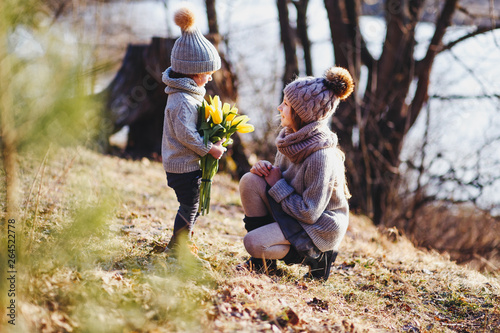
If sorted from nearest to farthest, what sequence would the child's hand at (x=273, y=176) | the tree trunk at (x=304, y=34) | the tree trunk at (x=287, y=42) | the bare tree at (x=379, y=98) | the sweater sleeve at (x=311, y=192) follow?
1. the sweater sleeve at (x=311, y=192)
2. the child's hand at (x=273, y=176)
3. the bare tree at (x=379, y=98)
4. the tree trunk at (x=287, y=42)
5. the tree trunk at (x=304, y=34)

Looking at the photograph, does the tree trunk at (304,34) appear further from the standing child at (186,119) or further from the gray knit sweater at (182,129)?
the gray knit sweater at (182,129)

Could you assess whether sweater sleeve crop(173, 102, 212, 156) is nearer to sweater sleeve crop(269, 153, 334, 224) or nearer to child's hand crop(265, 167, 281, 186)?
child's hand crop(265, 167, 281, 186)

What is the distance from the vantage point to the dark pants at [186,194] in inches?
135

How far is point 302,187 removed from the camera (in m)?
3.37

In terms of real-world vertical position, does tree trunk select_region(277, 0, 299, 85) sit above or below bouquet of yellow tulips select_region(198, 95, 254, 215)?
above

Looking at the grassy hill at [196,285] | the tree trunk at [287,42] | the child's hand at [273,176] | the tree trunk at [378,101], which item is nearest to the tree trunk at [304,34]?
the tree trunk at [287,42]

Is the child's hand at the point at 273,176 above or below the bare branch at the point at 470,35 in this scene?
below

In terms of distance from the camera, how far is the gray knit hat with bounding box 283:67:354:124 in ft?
10.7

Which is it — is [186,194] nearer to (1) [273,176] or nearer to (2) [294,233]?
(1) [273,176]

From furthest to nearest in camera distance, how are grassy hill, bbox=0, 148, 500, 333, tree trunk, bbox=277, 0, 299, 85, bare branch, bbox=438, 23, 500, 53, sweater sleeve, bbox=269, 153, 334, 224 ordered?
tree trunk, bbox=277, 0, 299, 85, bare branch, bbox=438, 23, 500, 53, sweater sleeve, bbox=269, 153, 334, 224, grassy hill, bbox=0, 148, 500, 333

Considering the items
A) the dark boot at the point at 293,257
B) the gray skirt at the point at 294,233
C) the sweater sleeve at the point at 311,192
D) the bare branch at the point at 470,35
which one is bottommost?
the dark boot at the point at 293,257

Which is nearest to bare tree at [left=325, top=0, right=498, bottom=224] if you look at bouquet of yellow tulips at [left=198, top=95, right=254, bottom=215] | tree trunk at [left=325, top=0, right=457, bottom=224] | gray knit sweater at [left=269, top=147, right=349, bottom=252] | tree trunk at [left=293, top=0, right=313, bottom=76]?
tree trunk at [left=325, top=0, right=457, bottom=224]

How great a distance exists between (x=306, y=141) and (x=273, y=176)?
1.36ft

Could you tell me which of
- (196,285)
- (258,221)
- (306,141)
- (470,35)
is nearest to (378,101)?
(470,35)
